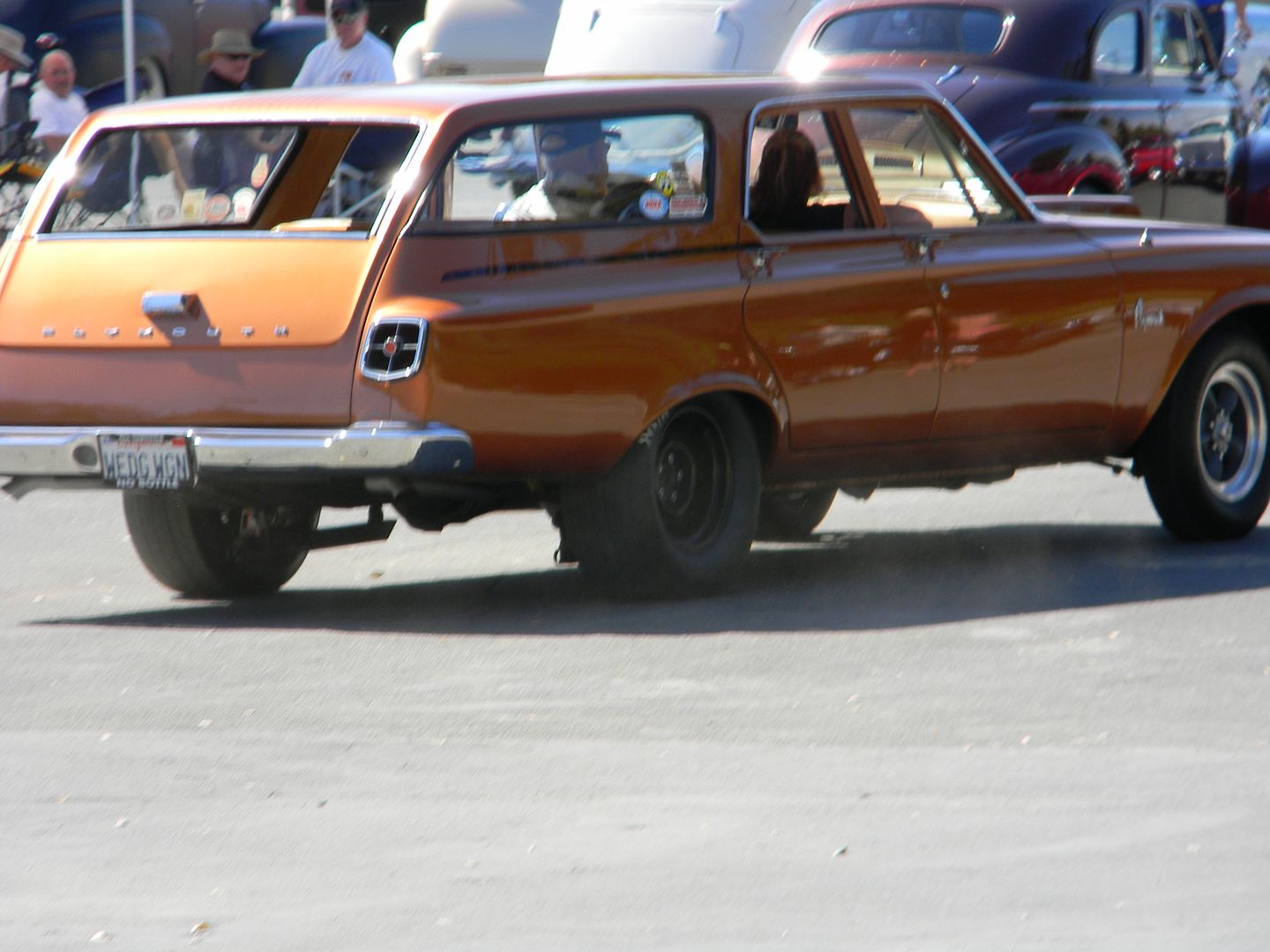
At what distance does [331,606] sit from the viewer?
8508mm

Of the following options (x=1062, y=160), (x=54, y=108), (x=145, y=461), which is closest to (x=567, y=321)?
(x=145, y=461)

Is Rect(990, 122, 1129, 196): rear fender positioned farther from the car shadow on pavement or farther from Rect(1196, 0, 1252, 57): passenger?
the car shadow on pavement

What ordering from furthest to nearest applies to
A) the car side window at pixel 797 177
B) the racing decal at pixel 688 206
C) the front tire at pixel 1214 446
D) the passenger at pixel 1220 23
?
the passenger at pixel 1220 23 → the front tire at pixel 1214 446 → the car side window at pixel 797 177 → the racing decal at pixel 688 206

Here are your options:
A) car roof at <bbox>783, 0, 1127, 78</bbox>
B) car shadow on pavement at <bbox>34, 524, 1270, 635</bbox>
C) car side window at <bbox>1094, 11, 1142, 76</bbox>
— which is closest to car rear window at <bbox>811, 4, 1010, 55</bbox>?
car roof at <bbox>783, 0, 1127, 78</bbox>

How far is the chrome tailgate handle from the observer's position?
7.74 metres

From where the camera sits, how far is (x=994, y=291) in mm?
8797

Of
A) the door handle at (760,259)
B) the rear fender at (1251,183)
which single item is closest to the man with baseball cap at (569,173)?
the door handle at (760,259)

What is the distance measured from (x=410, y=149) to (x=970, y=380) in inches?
84.7

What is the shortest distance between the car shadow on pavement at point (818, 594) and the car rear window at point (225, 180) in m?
1.25

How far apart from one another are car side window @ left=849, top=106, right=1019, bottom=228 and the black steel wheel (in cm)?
139

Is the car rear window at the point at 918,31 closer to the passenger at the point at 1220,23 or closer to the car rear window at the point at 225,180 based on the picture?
the passenger at the point at 1220,23

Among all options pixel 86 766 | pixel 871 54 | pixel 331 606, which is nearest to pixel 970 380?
pixel 331 606

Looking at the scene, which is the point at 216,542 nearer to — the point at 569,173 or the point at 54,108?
the point at 569,173

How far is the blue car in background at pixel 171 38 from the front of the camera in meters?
24.0
